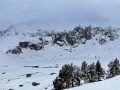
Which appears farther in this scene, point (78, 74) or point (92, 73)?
point (92, 73)

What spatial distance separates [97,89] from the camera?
3228cm

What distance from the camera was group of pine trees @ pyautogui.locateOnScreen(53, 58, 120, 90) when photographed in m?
65.3

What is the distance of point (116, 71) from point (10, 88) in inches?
1838

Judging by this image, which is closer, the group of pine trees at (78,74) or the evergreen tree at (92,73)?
the group of pine trees at (78,74)

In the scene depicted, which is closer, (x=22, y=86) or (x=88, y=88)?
(x=88, y=88)

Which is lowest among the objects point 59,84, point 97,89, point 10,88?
point 10,88

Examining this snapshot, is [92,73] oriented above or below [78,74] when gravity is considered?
below

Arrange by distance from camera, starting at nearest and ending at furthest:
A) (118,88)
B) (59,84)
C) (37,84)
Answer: (118,88) → (59,84) → (37,84)

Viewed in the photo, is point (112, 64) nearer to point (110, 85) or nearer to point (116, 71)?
point (116, 71)

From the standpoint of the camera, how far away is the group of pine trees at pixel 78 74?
65.3 meters

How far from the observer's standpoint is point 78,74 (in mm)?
73688

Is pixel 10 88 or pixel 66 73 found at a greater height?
pixel 66 73

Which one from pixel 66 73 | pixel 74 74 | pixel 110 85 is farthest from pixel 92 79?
pixel 110 85

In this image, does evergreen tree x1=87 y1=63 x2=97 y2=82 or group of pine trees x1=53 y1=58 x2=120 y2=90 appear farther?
evergreen tree x1=87 y1=63 x2=97 y2=82
